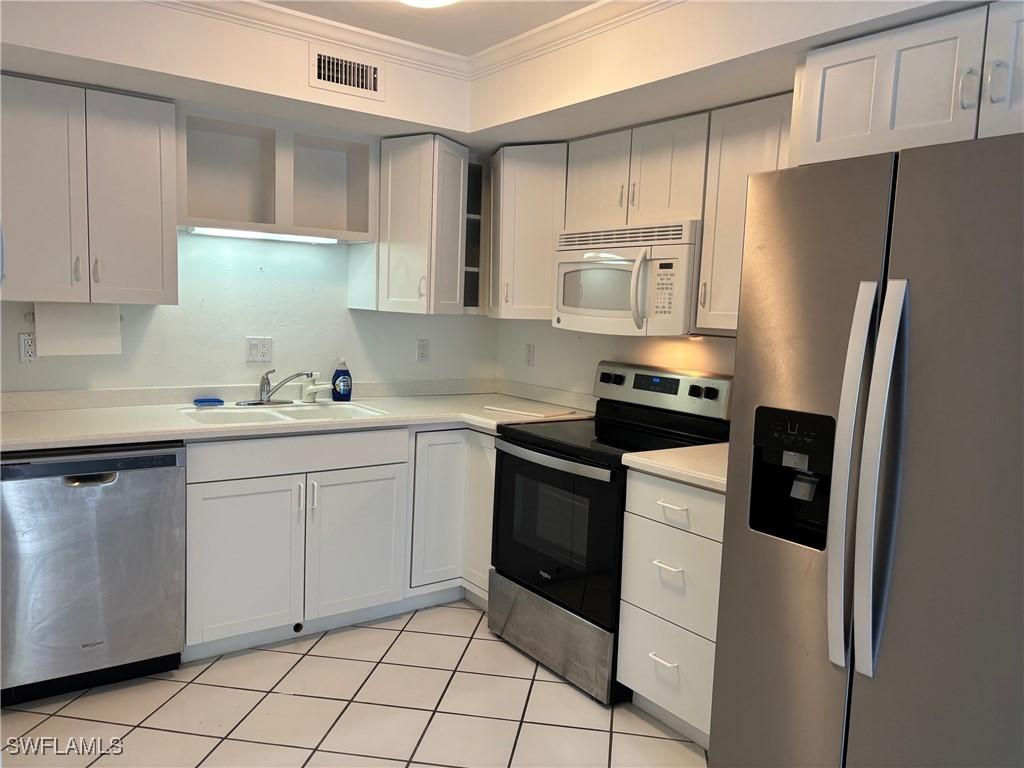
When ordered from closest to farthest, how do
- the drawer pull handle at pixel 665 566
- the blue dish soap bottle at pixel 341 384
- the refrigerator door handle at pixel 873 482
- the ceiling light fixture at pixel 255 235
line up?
the refrigerator door handle at pixel 873 482, the drawer pull handle at pixel 665 566, the ceiling light fixture at pixel 255 235, the blue dish soap bottle at pixel 341 384

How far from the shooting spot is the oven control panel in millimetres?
2740

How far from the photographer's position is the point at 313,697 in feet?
8.35

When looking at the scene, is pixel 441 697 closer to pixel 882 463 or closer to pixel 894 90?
pixel 882 463

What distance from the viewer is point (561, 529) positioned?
107 inches

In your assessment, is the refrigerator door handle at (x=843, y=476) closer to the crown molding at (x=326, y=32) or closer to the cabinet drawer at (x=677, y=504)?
the cabinet drawer at (x=677, y=504)

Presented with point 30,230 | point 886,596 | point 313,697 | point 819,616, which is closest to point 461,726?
point 313,697

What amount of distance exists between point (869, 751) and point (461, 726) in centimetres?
129

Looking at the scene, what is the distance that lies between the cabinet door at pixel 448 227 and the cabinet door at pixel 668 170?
85 cm

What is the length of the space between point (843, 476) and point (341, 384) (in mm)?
2506

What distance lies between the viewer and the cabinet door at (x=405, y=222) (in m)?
3.28

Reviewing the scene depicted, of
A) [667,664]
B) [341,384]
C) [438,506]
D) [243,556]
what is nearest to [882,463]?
[667,664]

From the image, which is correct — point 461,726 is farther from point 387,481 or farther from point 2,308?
point 2,308

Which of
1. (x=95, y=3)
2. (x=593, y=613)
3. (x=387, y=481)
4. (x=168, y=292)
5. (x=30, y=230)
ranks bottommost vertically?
(x=593, y=613)

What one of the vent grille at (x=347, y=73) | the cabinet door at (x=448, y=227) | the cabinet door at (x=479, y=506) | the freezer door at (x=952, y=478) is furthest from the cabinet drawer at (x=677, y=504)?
the vent grille at (x=347, y=73)
